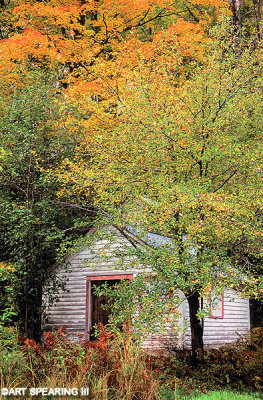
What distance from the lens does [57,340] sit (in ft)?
27.1

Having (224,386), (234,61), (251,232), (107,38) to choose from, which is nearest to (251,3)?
(107,38)

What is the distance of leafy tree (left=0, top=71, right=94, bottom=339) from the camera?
14836 millimetres

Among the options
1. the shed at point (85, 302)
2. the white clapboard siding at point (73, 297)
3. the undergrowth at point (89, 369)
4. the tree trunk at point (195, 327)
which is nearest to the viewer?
the undergrowth at point (89, 369)

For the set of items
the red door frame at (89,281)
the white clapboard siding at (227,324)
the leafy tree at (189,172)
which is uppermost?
the leafy tree at (189,172)

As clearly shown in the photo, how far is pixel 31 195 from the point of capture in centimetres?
1571

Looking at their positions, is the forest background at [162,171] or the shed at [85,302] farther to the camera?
the shed at [85,302]

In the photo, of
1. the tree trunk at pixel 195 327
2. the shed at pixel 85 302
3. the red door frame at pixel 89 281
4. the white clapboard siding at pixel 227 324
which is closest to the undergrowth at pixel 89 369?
the tree trunk at pixel 195 327

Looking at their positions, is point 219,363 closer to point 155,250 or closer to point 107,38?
point 155,250

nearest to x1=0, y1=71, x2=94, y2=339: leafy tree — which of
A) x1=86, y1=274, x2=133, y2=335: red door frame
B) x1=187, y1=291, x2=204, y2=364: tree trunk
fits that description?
x1=86, y1=274, x2=133, y2=335: red door frame

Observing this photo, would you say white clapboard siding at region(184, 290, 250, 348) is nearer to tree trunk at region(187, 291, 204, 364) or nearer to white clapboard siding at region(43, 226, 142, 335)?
tree trunk at region(187, 291, 204, 364)

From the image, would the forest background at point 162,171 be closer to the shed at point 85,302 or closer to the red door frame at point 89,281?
the shed at point 85,302

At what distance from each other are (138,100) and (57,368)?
6.69 m

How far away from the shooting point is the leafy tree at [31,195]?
584 inches

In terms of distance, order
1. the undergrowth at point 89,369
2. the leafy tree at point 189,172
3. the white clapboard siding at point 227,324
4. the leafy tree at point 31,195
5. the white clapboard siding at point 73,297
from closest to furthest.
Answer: the undergrowth at point 89,369, the leafy tree at point 189,172, the leafy tree at point 31,195, the white clapboard siding at point 227,324, the white clapboard siding at point 73,297
